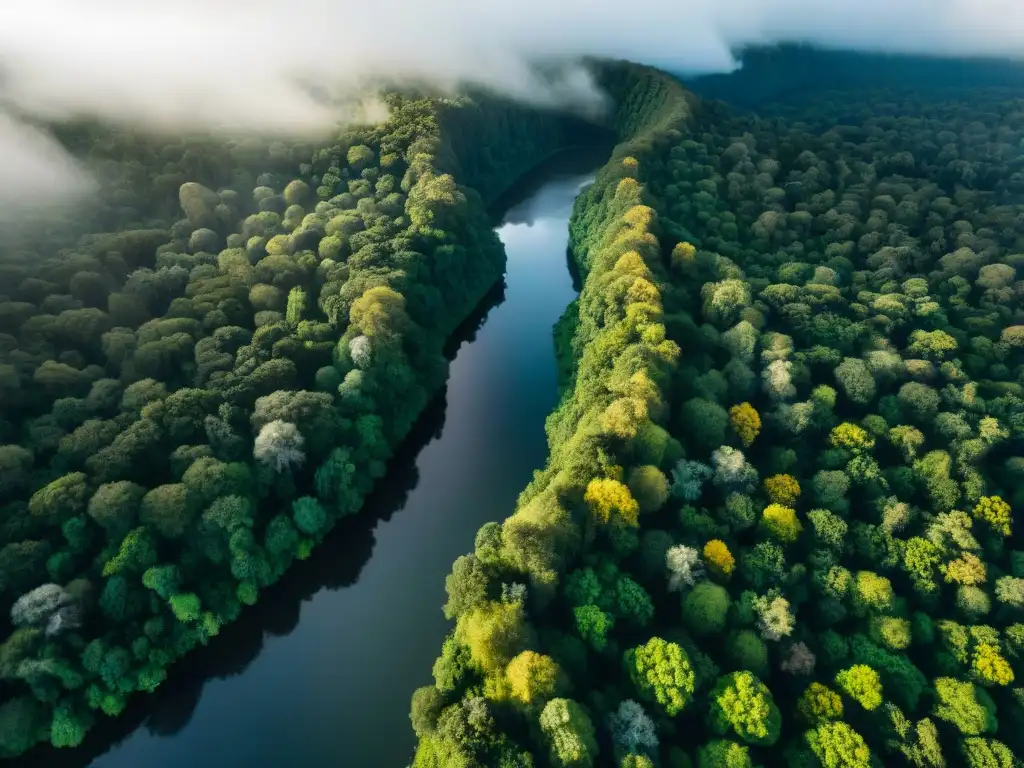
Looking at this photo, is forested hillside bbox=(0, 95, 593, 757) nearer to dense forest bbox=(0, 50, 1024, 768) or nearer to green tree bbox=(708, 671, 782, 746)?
dense forest bbox=(0, 50, 1024, 768)

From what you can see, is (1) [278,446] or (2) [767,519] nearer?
(2) [767,519]

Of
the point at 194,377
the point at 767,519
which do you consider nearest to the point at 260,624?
the point at 194,377

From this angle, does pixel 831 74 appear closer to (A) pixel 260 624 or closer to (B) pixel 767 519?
(B) pixel 767 519

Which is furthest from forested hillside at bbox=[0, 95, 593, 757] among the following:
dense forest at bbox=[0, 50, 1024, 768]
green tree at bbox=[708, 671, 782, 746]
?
green tree at bbox=[708, 671, 782, 746]

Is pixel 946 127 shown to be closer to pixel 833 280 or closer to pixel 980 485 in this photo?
pixel 833 280

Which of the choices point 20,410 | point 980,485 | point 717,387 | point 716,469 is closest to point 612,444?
point 716,469

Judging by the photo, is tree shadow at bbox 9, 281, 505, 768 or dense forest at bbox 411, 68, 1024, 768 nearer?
dense forest at bbox 411, 68, 1024, 768
